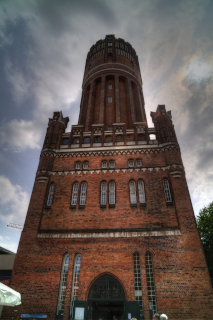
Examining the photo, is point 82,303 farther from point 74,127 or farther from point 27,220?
point 74,127

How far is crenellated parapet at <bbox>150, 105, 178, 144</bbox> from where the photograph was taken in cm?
2070

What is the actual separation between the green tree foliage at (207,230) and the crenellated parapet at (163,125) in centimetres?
1317

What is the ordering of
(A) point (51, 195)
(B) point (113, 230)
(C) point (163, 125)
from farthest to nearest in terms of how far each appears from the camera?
(C) point (163, 125), (A) point (51, 195), (B) point (113, 230)

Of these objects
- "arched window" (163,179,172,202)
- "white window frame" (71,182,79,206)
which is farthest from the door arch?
"arched window" (163,179,172,202)

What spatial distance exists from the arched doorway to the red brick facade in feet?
0.23

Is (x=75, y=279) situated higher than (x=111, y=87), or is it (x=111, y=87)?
(x=111, y=87)

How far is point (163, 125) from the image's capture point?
21609mm

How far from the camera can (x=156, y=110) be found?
77.5ft

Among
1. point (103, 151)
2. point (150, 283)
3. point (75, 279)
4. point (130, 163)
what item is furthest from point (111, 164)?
point (150, 283)

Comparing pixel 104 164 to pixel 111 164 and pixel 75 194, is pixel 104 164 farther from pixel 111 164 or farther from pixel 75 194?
pixel 75 194

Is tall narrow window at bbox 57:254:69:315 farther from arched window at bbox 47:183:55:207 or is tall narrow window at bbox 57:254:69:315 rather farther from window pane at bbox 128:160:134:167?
window pane at bbox 128:160:134:167

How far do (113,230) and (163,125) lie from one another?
12084 millimetres

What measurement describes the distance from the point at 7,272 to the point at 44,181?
18392 millimetres

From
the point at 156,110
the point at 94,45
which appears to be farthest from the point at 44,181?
the point at 94,45
